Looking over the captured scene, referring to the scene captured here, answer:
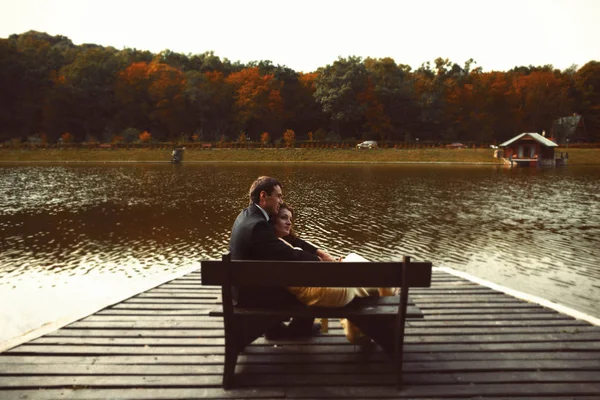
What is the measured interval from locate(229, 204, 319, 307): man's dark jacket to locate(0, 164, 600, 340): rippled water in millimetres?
6859

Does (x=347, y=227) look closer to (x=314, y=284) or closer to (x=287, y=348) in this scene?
(x=287, y=348)

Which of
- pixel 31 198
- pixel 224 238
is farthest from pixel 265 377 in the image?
pixel 31 198

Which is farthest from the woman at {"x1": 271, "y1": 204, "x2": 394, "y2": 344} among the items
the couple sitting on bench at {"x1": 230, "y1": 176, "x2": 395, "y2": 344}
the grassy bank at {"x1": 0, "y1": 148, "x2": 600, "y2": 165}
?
the grassy bank at {"x1": 0, "y1": 148, "x2": 600, "y2": 165}

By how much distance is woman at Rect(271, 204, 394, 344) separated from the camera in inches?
153

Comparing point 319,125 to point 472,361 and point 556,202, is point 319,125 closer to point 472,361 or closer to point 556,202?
point 556,202

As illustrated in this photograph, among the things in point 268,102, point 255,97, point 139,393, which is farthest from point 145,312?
point 268,102

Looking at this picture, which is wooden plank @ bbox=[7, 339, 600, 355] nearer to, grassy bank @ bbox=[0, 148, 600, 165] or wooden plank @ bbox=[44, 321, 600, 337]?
wooden plank @ bbox=[44, 321, 600, 337]

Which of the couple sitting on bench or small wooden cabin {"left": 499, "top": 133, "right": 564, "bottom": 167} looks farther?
small wooden cabin {"left": 499, "top": 133, "right": 564, "bottom": 167}

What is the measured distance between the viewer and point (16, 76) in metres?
80.5

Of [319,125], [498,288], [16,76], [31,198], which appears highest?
[16,76]

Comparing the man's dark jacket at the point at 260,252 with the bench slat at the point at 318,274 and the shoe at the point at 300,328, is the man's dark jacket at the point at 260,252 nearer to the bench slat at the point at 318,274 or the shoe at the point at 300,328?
the bench slat at the point at 318,274

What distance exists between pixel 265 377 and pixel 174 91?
7849 centimetres

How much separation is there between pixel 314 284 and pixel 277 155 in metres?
55.4

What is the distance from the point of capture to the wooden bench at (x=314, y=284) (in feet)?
11.7
